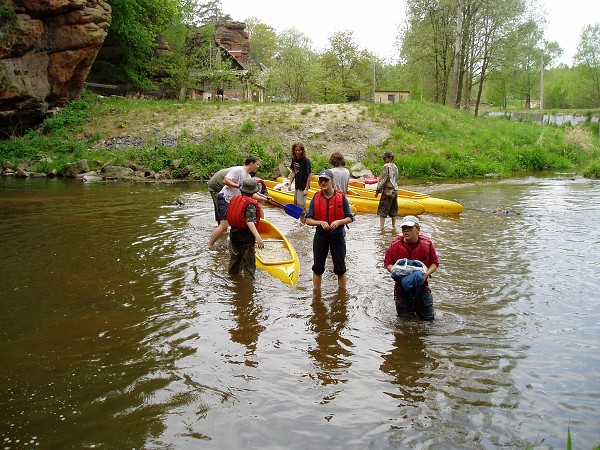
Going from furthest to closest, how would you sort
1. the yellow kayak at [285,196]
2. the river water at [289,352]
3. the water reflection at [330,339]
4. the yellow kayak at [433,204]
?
the yellow kayak at [285,196] < the yellow kayak at [433,204] < the water reflection at [330,339] < the river water at [289,352]

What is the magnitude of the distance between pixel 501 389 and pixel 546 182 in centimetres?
1774

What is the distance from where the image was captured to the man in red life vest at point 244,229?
6.64m

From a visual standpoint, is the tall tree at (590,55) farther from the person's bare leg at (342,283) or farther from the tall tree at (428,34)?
the person's bare leg at (342,283)

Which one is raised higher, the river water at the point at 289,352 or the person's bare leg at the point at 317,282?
the person's bare leg at the point at 317,282

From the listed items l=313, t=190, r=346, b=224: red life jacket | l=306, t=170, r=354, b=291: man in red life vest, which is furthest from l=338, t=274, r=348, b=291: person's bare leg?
l=313, t=190, r=346, b=224: red life jacket

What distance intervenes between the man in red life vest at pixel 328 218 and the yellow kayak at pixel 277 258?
0.80 metres

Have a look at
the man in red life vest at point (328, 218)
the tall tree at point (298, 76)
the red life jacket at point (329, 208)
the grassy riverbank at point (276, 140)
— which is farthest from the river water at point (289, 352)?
the tall tree at point (298, 76)

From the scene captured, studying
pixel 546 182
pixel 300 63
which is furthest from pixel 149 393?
pixel 300 63

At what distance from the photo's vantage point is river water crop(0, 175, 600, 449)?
3510 mm

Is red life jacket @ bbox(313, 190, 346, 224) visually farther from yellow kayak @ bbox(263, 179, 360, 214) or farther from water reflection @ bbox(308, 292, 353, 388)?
yellow kayak @ bbox(263, 179, 360, 214)

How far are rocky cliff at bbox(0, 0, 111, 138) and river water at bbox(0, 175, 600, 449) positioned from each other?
51.1ft

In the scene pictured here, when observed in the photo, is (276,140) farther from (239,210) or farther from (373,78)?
(373,78)

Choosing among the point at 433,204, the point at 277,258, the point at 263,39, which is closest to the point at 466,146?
the point at 433,204

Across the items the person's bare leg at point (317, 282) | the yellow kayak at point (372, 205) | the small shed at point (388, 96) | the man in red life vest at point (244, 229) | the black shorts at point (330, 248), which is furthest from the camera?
the small shed at point (388, 96)
